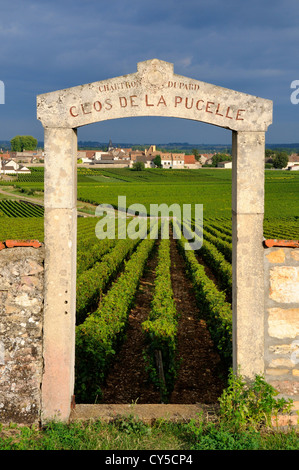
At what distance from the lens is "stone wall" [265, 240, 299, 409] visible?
5.25m

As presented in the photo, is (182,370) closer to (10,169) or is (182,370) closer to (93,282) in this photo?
(93,282)

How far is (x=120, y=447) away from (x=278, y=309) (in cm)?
238

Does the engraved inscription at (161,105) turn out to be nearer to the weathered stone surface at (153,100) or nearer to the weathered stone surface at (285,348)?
the weathered stone surface at (153,100)

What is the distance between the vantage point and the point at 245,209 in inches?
207

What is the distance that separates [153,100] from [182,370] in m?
6.37

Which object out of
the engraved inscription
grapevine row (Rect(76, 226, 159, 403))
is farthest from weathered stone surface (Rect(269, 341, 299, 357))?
grapevine row (Rect(76, 226, 159, 403))

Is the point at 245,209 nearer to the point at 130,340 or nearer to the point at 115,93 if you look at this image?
the point at 115,93

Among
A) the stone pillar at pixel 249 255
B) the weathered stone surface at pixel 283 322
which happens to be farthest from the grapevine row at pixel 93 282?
the weathered stone surface at pixel 283 322

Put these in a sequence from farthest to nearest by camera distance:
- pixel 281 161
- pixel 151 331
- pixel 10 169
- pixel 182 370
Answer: pixel 281 161
pixel 10 169
pixel 182 370
pixel 151 331

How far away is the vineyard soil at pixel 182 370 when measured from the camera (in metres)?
8.35

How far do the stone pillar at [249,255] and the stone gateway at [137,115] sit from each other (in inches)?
0.5

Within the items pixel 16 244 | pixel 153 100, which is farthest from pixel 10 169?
pixel 153 100

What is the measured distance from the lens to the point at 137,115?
526 centimetres
